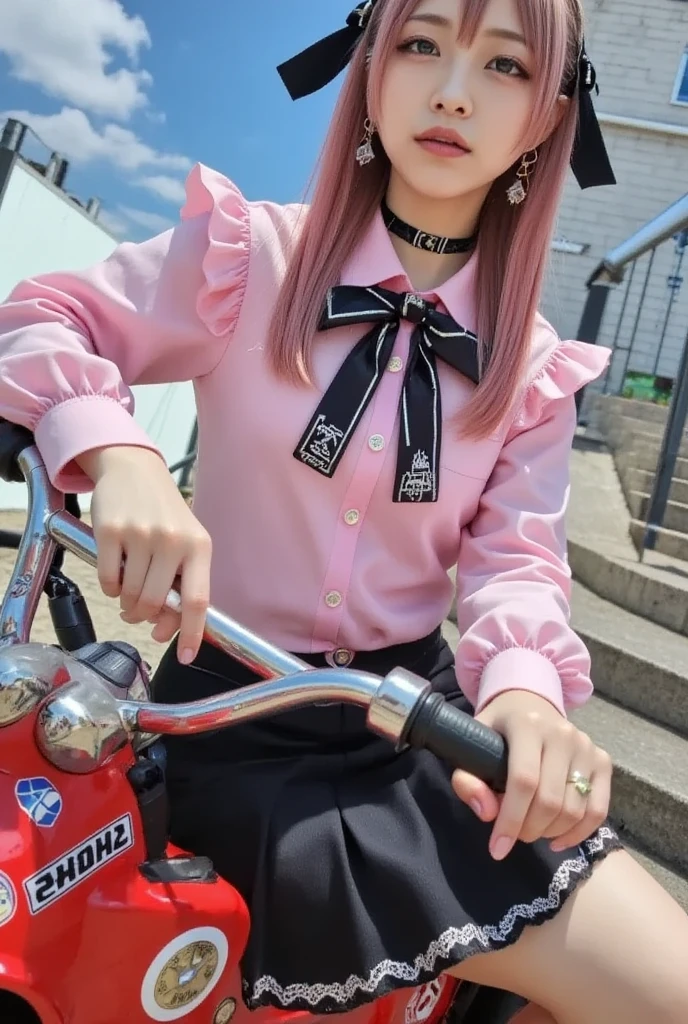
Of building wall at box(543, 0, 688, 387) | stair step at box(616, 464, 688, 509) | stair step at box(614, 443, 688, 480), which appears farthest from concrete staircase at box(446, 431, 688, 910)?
building wall at box(543, 0, 688, 387)

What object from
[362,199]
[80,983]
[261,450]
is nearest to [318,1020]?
[80,983]

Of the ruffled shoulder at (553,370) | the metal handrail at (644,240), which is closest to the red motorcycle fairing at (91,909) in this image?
the ruffled shoulder at (553,370)

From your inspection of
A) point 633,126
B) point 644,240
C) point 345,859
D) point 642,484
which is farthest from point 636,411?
point 633,126

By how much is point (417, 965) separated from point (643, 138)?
13129 mm

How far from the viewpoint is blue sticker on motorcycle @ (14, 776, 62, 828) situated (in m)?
A: 0.69

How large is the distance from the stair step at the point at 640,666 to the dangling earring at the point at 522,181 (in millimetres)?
1688

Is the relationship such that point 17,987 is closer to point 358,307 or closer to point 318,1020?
point 318,1020

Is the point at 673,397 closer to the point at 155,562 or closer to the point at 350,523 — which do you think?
the point at 350,523

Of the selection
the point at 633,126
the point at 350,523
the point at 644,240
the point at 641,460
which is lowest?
the point at 350,523

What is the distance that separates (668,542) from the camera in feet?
12.1

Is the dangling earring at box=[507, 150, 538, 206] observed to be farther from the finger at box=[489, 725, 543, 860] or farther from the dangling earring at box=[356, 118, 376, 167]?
the finger at box=[489, 725, 543, 860]

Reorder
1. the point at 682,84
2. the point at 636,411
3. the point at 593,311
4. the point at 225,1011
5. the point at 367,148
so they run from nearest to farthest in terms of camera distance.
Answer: the point at 225,1011, the point at 367,148, the point at 636,411, the point at 593,311, the point at 682,84

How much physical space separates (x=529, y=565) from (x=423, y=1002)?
23.7 inches

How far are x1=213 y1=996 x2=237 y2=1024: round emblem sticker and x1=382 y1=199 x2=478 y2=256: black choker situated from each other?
1.06m
